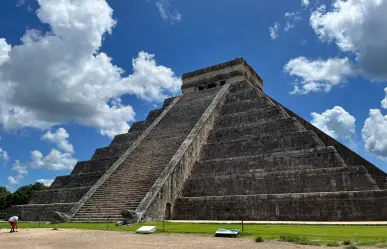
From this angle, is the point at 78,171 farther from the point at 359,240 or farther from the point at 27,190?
the point at 27,190

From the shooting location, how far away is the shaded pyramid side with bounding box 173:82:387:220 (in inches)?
472

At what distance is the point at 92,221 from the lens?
14.3m

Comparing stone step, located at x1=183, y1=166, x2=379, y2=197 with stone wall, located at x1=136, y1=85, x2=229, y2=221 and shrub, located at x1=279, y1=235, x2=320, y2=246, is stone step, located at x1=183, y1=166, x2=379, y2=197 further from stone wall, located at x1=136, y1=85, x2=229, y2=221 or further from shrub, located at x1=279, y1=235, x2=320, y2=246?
shrub, located at x1=279, y1=235, x2=320, y2=246

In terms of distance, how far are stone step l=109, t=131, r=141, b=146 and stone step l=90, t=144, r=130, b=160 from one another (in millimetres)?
710

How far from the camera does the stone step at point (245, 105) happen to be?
20.5 metres

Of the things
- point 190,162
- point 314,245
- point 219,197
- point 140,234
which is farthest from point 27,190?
point 314,245

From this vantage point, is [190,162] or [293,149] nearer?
[293,149]

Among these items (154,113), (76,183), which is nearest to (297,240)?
(76,183)

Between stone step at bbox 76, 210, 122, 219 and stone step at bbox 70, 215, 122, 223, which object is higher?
stone step at bbox 76, 210, 122, 219

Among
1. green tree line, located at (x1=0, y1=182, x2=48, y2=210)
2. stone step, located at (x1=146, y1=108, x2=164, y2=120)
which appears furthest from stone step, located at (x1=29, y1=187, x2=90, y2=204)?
green tree line, located at (x1=0, y1=182, x2=48, y2=210)

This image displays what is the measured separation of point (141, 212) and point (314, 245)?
7.81 meters

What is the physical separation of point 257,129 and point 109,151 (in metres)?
10.0

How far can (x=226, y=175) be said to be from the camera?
15.4 metres

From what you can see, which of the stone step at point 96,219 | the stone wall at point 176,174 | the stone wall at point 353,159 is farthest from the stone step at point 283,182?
the stone step at point 96,219
